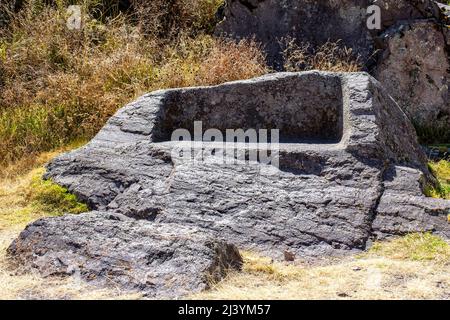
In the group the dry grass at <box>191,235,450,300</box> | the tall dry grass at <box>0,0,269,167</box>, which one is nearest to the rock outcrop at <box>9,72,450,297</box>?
the dry grass at <box>191,235,450,300</box>

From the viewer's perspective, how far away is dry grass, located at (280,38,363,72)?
7.82 meters

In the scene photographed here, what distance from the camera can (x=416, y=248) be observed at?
4250mm

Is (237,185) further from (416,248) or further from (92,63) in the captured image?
(92,63)

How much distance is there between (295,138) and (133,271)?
8.39 ft

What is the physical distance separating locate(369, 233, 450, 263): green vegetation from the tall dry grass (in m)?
3.66

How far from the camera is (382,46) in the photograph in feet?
26.5

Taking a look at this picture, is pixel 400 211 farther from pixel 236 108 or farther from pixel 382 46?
pixel 382 46

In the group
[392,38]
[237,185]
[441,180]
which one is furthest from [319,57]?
[237,185]

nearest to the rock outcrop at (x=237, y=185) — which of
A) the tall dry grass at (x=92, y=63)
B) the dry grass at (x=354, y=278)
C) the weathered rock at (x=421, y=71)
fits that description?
the dry grass at (x=354, y=278)

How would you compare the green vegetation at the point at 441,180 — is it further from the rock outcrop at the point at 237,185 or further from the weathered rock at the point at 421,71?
the weathered rock at the point at 421,71

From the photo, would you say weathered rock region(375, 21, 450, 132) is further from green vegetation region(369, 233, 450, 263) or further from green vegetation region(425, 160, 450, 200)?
green vegetation region(369, 233, 450, 263)

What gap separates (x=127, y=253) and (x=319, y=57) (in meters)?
4.98

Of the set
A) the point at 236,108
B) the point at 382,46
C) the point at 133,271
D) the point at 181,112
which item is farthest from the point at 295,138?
the point at 382,46
